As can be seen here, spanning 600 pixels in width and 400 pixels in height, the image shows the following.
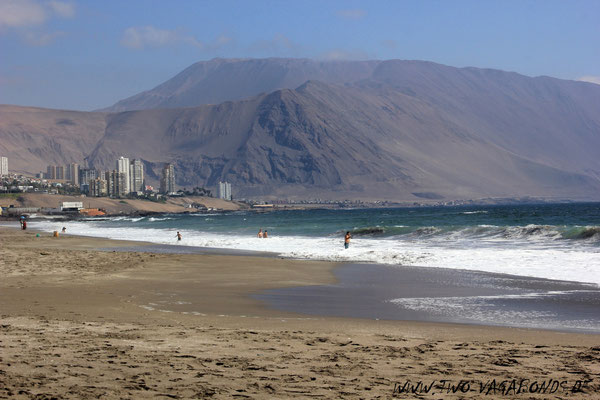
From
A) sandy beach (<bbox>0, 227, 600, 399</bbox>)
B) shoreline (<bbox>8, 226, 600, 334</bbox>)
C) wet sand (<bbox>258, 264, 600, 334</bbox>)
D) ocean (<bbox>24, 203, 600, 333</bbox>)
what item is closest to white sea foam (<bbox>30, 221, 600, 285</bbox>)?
ocean (<bbox>24, 203, 600, 333</bbox>)

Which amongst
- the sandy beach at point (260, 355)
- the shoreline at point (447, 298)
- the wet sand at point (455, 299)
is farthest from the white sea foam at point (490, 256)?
the sandy beach at point (260, 355)

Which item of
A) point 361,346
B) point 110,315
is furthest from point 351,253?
point 361,346

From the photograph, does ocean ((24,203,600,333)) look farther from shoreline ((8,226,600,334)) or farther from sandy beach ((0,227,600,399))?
sandy beach ((0,227,600,399))

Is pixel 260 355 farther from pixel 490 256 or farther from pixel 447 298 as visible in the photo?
pixel 490 256

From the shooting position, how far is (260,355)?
865cm

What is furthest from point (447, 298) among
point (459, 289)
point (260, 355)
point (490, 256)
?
point (490, 256)

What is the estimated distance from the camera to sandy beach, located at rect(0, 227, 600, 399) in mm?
7000

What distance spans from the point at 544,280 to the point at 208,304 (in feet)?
33.8

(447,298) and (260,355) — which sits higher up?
(260,355)

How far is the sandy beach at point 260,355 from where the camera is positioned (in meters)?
7.00

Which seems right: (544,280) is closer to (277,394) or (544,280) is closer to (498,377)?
(498,377)

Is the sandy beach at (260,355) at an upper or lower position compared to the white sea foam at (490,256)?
upper

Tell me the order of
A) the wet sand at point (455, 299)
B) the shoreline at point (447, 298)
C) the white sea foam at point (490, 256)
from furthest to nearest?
the white sea foam at point (490, 256)
the wet sand at point (455, 299)
the shoreline at point (447, 298)

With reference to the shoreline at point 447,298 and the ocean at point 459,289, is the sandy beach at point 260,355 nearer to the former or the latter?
the shoreline at point 447,298
